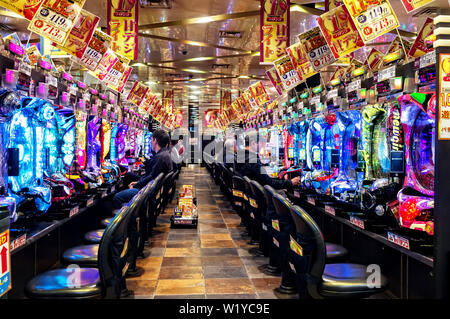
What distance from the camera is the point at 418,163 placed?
8.63 ft

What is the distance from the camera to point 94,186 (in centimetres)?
491

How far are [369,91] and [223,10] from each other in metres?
4.14

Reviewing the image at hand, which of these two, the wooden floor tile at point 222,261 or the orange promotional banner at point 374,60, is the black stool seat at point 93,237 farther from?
the orange promotional banner at point 374,60

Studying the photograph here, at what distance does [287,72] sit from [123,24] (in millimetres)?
2685

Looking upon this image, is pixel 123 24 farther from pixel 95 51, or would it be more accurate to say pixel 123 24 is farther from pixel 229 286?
pixel 229 286

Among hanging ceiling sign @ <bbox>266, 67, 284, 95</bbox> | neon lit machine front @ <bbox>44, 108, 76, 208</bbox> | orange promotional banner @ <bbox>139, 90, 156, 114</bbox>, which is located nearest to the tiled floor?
neon lit machine front @ <bbox>44, 108, 76, 208</bbox>

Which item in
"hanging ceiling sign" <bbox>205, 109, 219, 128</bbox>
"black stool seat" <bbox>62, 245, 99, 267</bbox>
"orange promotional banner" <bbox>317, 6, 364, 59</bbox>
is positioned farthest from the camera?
"hanging ceiling sign" <bbox>205, 109, 219, 128</bbox>

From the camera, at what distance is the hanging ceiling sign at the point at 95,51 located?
5.01 m

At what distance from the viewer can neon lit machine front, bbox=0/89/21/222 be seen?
102 inches

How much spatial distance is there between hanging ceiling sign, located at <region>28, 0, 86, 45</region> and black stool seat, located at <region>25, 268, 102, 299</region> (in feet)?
7.58

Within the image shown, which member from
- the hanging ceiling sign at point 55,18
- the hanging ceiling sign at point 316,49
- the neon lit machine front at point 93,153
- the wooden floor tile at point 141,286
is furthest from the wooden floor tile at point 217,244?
the hanging ceiling sign at point 55,18

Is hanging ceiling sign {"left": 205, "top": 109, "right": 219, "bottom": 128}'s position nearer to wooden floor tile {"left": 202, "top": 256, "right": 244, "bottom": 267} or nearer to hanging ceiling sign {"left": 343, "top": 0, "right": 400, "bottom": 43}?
wooden floor tile {"left": 202, "top": 256, "right": 244, "bottom": 267}

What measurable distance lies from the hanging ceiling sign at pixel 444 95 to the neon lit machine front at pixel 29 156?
9.37 ft

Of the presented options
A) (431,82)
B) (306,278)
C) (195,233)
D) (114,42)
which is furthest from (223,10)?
(306,278)
